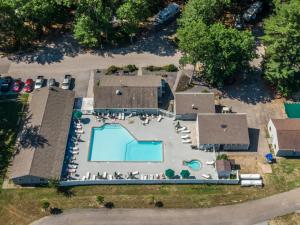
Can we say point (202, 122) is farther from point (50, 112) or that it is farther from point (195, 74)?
point (50, 112)

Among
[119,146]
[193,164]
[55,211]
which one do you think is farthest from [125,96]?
[55,211]

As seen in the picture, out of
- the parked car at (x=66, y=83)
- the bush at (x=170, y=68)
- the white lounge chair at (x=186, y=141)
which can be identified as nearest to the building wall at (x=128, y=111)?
the white lounge chair at (x=186, y=141)

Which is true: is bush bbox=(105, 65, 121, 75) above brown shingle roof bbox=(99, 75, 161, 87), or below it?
above

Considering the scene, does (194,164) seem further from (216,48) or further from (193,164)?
(216,48)

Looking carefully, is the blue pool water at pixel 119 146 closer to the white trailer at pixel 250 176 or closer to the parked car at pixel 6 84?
the white trailer at pixel 250 176

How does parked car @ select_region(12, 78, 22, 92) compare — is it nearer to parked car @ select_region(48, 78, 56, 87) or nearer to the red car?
the red car

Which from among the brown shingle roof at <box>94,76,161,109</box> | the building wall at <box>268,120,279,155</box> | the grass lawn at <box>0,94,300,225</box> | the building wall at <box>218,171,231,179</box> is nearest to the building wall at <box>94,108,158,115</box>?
the brown shingle roof at <box>94,76,161,109</box>
